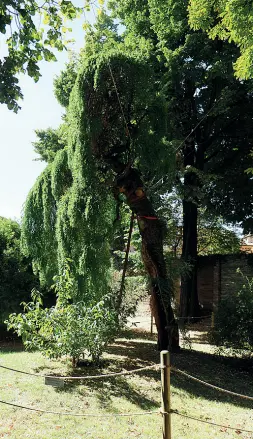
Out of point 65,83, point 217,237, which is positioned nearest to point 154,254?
point 65,83

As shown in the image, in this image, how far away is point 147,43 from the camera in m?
12.6

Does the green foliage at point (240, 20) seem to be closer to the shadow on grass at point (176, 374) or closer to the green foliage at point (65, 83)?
the shadow on grass at point (176, 374)

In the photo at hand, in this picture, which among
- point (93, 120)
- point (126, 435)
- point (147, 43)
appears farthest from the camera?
point (147, 43)

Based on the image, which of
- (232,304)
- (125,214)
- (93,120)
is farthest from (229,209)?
(93,120)

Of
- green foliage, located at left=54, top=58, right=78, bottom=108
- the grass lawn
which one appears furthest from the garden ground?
green foliage, located at left=54, top=58, right=78, bottom=108

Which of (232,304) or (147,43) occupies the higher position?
(147,43)

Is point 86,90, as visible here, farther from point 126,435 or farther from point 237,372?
point 237,372

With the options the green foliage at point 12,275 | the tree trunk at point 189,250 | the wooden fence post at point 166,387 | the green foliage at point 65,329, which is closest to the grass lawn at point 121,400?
the green foliage at point 65,329

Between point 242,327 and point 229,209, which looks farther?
point 229,209

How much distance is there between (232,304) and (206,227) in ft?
34.6

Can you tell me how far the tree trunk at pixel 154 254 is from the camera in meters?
7.69

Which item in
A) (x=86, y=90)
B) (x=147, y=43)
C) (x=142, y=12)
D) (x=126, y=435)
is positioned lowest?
(x=126, y=435)

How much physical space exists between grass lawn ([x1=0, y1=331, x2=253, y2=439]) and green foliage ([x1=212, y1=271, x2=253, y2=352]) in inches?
21.6

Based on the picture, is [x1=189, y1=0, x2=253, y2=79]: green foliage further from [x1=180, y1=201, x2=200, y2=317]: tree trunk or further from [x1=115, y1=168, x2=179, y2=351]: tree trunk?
[x1=180, y1=201, x2=200, y2=317]: tree trunk
